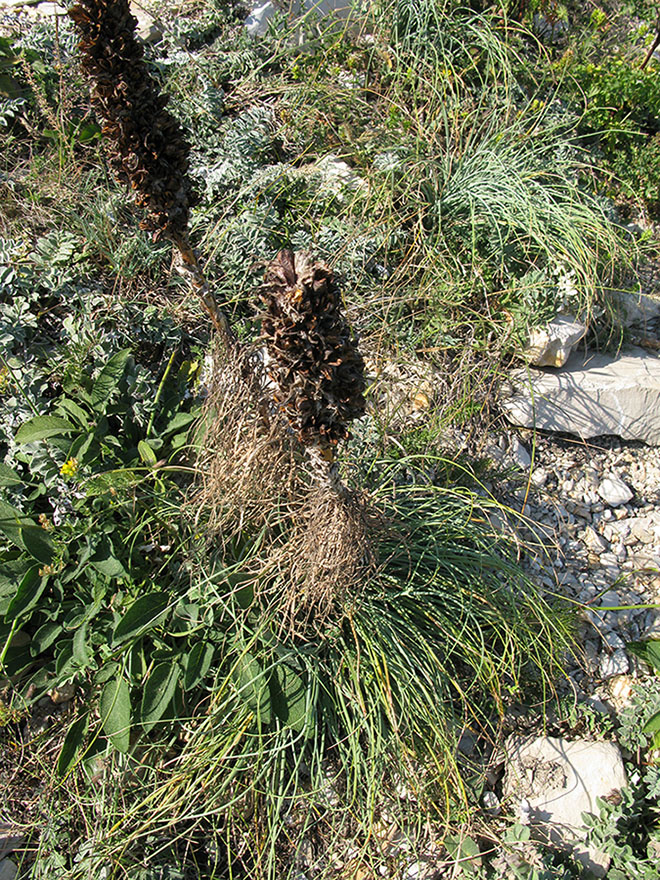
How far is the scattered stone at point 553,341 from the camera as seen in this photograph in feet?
11.1

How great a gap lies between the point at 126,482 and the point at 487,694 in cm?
170

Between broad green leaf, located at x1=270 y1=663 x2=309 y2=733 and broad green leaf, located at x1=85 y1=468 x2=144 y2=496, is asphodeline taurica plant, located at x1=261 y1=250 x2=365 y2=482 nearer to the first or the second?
broad green leaf, located at x1=270 y1=663 x2=309 y2=733

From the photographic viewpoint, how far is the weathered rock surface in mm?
2336

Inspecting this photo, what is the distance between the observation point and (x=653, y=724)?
2.40 metres

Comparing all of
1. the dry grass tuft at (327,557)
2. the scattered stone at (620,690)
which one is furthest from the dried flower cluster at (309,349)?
the scattered stone at (620,690)

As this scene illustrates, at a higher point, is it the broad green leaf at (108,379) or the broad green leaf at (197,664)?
the broad green leaf at (108,379)

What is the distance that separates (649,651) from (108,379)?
247cm

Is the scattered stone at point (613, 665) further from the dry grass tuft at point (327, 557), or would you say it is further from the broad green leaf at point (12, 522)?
the broad green leaf at point (12, 522)

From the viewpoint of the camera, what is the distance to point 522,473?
3105 mm

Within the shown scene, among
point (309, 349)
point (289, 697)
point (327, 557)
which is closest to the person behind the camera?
point (309, 349)

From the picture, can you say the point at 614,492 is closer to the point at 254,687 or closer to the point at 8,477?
the point at 254,687

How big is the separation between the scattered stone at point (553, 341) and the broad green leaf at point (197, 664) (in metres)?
2.18

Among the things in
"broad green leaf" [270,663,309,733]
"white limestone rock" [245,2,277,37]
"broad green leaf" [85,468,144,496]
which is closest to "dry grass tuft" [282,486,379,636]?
"broad green leaf" [270,663,309,733]

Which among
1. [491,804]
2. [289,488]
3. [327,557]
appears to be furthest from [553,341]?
[491,804]
